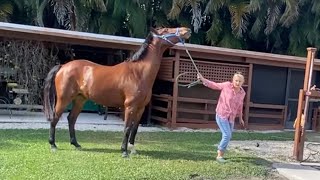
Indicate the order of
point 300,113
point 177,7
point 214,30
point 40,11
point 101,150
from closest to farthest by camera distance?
point 101,150 < point 300,113 < point 40,11 < point 177,7 < point 214,30

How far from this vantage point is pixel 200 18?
15438 millimetres

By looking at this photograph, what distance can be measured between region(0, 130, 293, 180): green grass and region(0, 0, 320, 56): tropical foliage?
6.64 metres

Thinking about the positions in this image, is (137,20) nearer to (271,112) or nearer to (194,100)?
(194,100)

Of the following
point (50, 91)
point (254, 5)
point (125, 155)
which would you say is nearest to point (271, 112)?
point (254, 5)

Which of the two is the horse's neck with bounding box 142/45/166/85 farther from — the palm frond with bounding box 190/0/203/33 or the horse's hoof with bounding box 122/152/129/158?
the palm frond with bounding box 190/0/203/33

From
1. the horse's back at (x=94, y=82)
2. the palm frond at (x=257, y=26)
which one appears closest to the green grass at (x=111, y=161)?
the horse's back at (x=94, y=82)

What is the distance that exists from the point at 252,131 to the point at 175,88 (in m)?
2.60

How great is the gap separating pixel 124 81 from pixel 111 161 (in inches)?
52.3

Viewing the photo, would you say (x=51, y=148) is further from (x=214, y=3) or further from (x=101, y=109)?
(x=214, y=3)

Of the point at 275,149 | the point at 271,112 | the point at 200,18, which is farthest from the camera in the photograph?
the point at 200,18

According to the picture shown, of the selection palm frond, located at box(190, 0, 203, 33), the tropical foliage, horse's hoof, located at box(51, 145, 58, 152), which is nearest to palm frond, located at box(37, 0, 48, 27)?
the tropical foliage

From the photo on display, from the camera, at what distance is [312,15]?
16.0 meters

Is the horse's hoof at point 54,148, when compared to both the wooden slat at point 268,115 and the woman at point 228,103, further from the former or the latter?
the wooden slat at point 268,115

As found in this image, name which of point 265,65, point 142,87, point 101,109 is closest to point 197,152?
point 142,87
